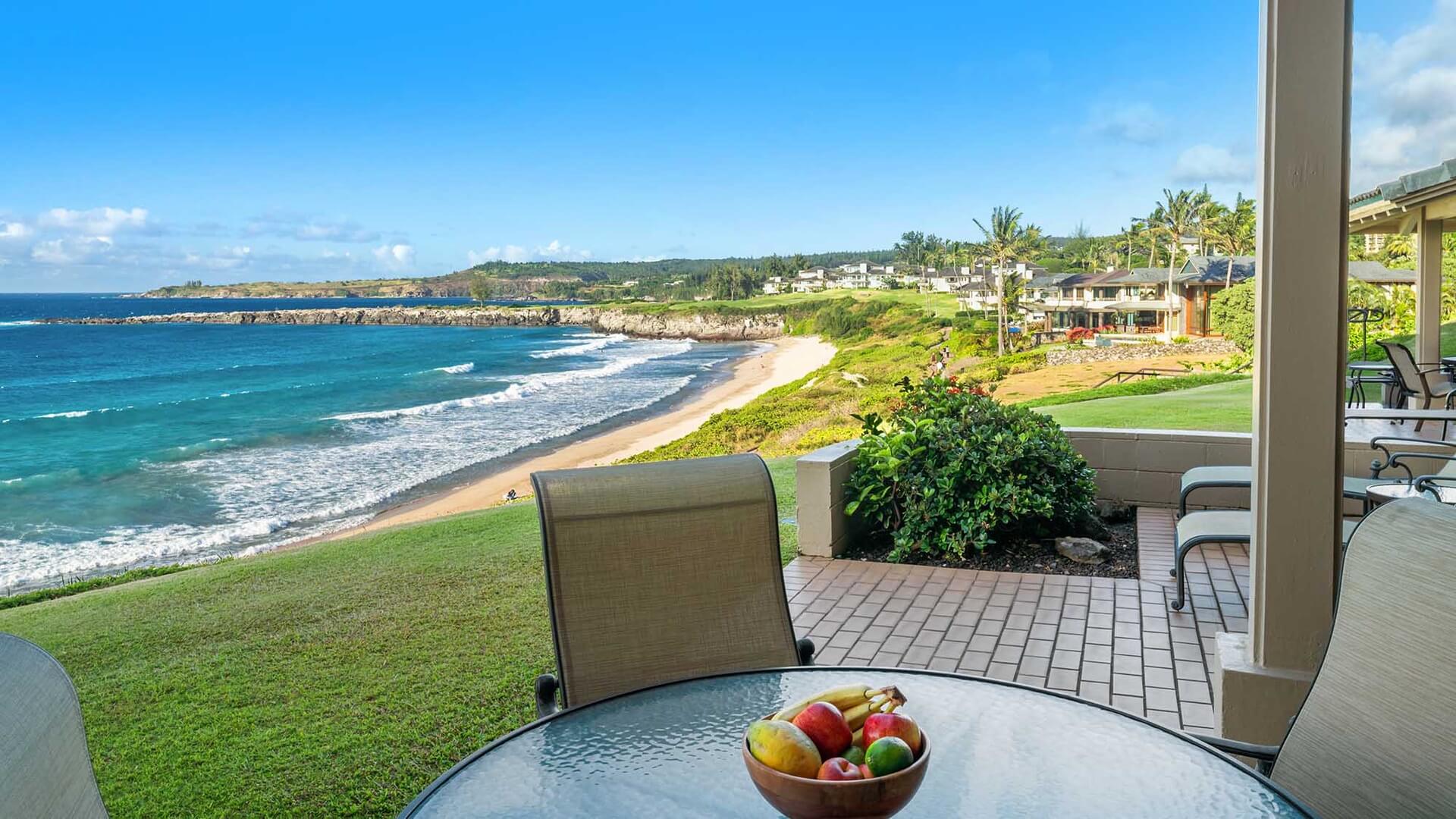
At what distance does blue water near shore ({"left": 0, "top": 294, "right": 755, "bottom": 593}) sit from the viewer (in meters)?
13.9

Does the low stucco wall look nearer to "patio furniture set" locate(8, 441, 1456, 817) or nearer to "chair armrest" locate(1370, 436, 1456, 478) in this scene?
"chair armrest" locate(1370, 436, 1456, 478)

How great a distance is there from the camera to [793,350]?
44.0 meters

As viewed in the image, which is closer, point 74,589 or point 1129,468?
point 1129,468

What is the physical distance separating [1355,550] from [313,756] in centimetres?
291

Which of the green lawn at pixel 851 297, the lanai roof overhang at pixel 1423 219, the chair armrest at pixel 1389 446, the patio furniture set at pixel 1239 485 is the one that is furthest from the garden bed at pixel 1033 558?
the green lawn at pixel 851 297

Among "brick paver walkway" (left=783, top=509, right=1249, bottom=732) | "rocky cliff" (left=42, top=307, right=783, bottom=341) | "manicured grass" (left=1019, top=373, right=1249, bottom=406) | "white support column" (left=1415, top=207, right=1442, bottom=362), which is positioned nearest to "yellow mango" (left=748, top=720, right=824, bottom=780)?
"brick paver walkway" (left=783, top=509, right=1249, bottom=732)

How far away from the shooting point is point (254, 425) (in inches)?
957

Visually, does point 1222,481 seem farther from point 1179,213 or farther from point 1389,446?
point 1179,213

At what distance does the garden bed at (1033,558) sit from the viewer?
452 cm

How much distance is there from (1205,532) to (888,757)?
3100 millimetres

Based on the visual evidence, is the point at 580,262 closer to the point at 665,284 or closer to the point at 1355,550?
the point at 665,284

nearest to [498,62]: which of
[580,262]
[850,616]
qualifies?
[580,262]

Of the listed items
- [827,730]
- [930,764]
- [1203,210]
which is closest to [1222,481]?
[930,764]

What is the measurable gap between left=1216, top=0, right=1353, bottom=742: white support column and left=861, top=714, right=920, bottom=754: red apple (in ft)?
5.10
